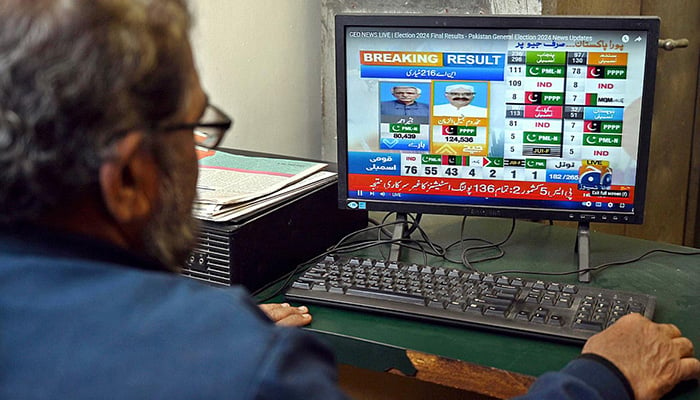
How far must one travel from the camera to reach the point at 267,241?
4.67ft

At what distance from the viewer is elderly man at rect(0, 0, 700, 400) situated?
0.64 meters

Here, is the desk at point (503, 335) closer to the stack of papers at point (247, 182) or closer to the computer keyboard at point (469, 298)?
the computer keyboard at point (469, 298)

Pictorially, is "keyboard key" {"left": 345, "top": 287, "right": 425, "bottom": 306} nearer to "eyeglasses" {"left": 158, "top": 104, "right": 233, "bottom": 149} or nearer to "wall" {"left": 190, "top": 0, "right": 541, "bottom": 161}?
"eyeglasses" {"left": 158, "top": 104, "right": 233, "bottom": 149}

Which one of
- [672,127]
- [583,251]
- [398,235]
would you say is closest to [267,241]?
[398,235]

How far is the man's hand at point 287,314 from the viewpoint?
1.26m

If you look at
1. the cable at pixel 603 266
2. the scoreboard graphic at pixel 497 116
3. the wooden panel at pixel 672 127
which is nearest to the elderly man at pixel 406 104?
the scoreboard graphic at pixel 497 116

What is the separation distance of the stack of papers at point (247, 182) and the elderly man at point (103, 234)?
61 centimetres

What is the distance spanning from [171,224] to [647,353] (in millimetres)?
639

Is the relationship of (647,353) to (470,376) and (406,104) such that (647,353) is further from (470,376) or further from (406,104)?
(406,104)

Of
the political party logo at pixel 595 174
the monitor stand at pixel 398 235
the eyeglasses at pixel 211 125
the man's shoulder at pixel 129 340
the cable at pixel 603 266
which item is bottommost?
the cable at pixel 603 266

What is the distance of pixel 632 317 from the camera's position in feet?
3.80

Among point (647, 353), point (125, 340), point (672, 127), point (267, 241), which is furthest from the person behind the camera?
point (672, 127)

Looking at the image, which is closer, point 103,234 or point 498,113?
point 103,234

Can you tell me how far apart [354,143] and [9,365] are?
37.1 inches
